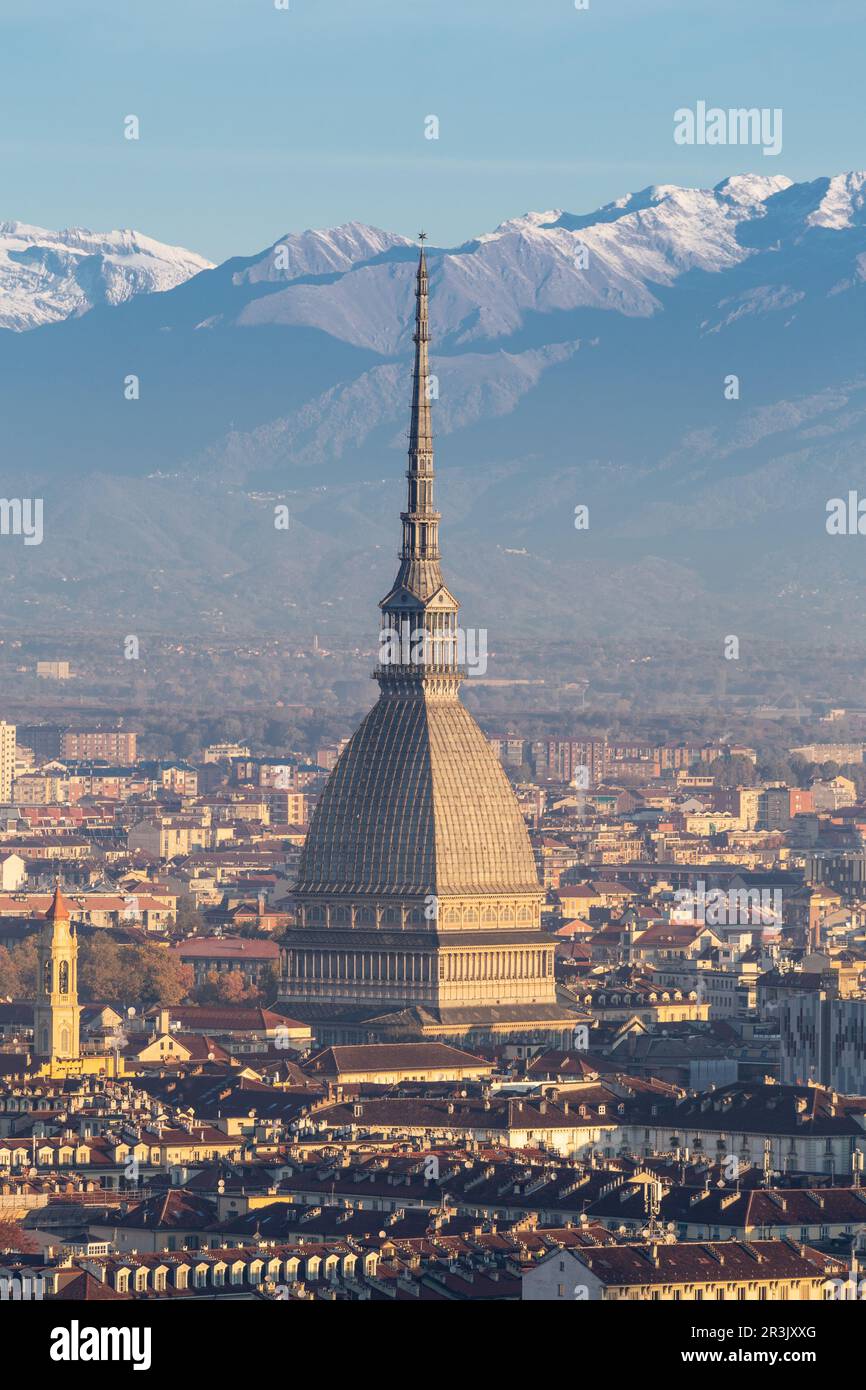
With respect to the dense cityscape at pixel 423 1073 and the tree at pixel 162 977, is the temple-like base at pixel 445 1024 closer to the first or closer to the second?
the dense cityscape at pixel 423 1073

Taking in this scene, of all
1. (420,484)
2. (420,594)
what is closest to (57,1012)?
(420,594)

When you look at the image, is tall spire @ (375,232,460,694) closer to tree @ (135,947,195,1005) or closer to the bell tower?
tree @ (135,947,195,1005)

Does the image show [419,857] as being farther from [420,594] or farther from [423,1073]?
[423,1073]

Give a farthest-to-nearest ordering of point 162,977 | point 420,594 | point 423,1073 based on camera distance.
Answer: point 162,977
point 420,594
point 423,1073

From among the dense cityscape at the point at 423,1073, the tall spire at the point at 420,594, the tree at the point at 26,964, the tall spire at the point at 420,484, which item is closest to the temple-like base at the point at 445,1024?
the dense cityscape at the point at 423,1073
